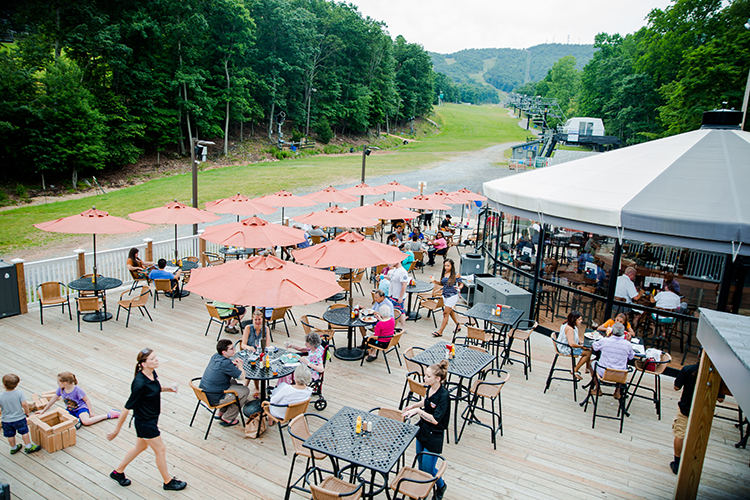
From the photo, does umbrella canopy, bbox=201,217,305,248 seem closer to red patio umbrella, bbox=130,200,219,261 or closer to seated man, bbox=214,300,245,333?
red patio umbrella, bbox=130,200,219,261

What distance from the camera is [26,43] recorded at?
3122 centimetres

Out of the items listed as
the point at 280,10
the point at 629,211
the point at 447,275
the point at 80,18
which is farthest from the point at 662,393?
the point at 280,10

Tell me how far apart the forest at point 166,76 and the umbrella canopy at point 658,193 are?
32.5 meters

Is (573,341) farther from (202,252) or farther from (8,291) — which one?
(8,291)

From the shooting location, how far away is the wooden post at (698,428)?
4.75 meters

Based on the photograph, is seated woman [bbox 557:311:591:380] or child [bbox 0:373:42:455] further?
seated woman [bbox 557:311:591:380]

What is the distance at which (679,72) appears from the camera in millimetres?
36906

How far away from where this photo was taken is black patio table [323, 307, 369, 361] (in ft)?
28.6

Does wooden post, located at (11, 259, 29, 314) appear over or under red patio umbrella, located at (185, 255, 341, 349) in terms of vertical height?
under

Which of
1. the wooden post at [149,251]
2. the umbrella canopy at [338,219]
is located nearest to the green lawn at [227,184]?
the wooden post at [149,251]

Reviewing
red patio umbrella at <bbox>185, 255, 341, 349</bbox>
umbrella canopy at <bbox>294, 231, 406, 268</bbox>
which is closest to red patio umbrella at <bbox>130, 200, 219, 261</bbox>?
umbrella canopy at <bbox>294, 231, 406, 268</bbox>

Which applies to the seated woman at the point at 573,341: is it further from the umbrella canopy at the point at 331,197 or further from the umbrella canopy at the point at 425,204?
the umbrella canopy at the point at 331,197

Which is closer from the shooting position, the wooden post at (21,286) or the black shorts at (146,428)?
the black shorts at (146,428)

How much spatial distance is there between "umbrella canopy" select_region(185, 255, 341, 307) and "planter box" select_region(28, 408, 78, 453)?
241 cm
